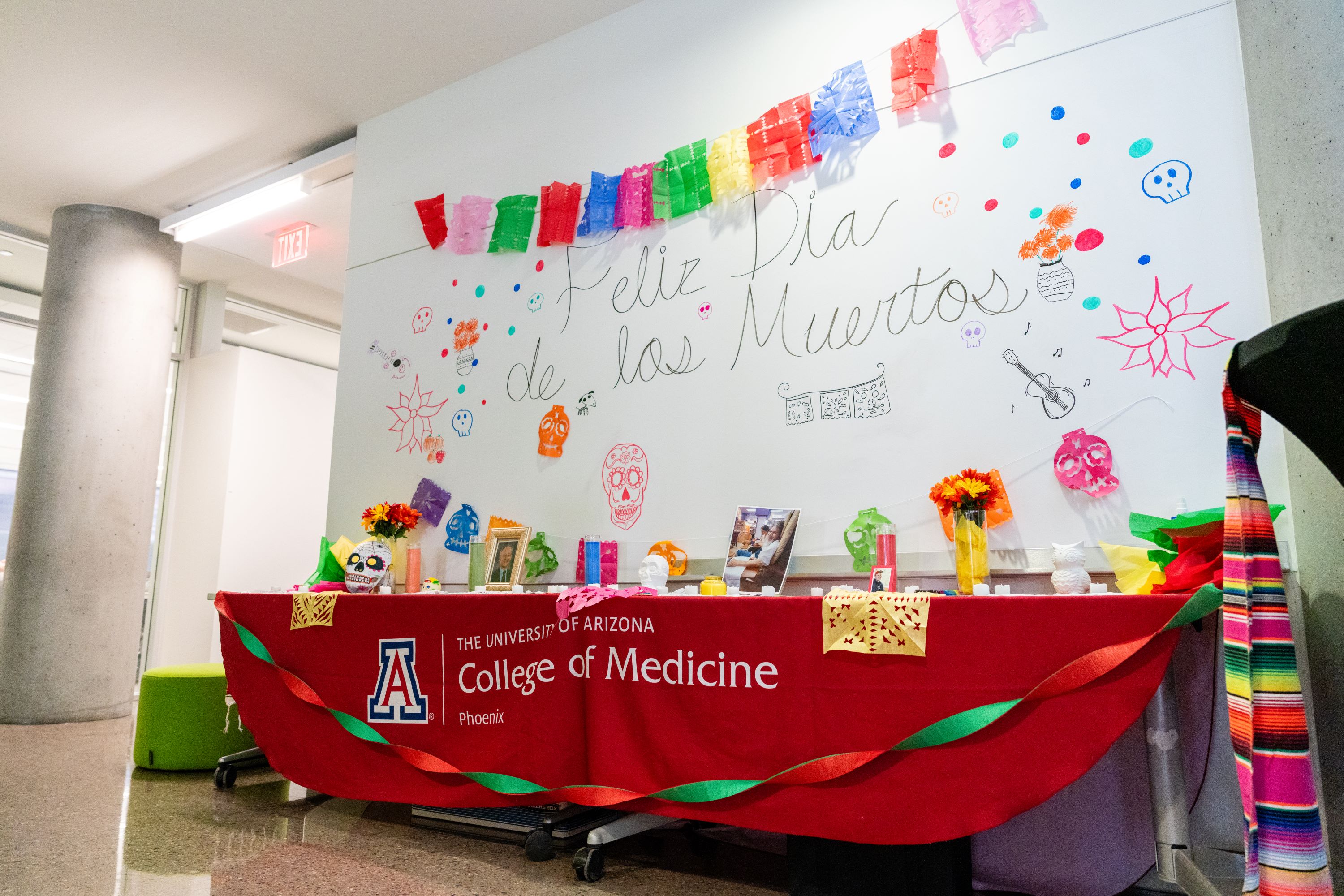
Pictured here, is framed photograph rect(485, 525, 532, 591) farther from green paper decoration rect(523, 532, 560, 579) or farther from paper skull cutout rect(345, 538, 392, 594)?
paper skull cutout rect(345, 538, 392, 594)

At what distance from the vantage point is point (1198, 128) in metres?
2.14

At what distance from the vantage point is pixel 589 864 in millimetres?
2049

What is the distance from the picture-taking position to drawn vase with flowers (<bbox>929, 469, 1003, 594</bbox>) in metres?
2.12

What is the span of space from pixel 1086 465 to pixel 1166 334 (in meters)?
0.38

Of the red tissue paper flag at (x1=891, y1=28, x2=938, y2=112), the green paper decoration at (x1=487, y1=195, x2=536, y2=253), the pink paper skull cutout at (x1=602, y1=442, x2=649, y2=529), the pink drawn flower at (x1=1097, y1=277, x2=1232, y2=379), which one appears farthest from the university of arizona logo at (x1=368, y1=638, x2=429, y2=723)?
the red tissue paper flag at (x1=891, y1=28, x2=938, y2=112)

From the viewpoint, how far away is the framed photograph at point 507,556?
2.93m

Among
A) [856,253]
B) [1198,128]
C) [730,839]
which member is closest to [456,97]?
[856,253]

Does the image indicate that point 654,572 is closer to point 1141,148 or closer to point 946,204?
point 946,204

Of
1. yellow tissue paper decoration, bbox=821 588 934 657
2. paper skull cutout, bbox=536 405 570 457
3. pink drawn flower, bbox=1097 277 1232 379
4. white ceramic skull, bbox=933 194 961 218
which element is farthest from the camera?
paper skull cutout, bbox=536 405 570 457

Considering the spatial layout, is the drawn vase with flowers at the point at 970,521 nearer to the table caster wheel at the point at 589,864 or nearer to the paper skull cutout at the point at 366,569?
the table caster wheel at the point at 589,864

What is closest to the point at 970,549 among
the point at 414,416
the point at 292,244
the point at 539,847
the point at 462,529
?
the point at 539,847

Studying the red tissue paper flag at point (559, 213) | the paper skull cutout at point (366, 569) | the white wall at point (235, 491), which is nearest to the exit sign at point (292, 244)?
the white wall at point (235, 491)

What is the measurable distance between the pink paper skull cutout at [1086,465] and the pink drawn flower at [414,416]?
235cm

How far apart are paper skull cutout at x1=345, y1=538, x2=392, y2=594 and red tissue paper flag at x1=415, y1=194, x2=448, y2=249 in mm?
1366
